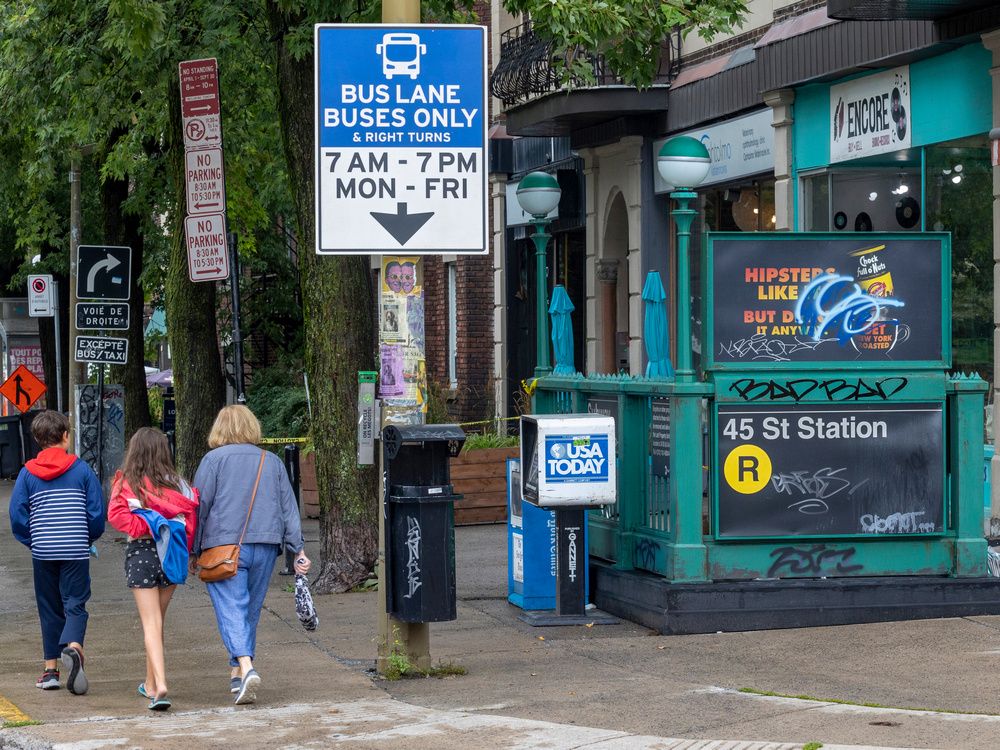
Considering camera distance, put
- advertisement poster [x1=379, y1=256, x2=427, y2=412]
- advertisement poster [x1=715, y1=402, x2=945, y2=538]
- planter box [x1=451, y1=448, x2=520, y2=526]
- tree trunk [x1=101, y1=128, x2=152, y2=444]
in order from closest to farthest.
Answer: advertisement poster [x1=379, y1=256, x2=427, y2=412] < advertisement poster [x1=715, y1=402, x2=945, y2=538] < planter box [x1=451, y1=448, x2=520, y2=526] < tree trunk [x1=101, y1=128, x2=152, y2=444]

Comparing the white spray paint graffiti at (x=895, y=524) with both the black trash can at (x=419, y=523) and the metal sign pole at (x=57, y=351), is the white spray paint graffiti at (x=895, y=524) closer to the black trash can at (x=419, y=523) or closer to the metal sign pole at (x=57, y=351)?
the black trash can at (x=419, y=523)

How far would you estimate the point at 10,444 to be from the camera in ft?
100

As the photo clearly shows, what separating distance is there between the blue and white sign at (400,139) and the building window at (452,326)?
17805 mm

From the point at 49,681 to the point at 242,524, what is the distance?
1.59 metres

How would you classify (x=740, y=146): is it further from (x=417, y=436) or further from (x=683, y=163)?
(x=417, y=436)

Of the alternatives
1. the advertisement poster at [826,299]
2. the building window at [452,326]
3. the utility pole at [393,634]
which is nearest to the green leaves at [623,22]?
the advertisement poster at [826,299]

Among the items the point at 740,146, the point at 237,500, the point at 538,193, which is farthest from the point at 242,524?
the point at 740,146

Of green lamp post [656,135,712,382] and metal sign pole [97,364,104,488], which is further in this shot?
metal sign pole [97,364,104,488]

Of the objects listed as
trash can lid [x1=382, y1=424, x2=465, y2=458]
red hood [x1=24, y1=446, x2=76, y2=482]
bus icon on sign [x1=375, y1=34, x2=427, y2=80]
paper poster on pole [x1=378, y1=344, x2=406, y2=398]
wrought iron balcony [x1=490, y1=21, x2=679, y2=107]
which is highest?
wrought iron balcony [x1=490, y1=21, x2=679, y2=107]

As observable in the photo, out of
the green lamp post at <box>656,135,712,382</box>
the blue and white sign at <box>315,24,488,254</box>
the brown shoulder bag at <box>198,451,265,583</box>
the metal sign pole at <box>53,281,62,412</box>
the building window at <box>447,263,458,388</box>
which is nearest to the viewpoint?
the brown shoulder bag at <box>198,451,265,583</box>

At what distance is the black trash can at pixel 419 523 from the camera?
8.60 m

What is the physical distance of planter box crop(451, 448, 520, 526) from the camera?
1739 cm

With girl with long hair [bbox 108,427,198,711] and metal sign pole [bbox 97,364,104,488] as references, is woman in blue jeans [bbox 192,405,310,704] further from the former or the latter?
metal sign pole [bbox 97,364,104,488]

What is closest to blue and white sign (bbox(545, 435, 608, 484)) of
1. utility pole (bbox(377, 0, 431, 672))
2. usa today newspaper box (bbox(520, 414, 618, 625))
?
usa today newspaper box (bbox(520, 414, 618, 625))
